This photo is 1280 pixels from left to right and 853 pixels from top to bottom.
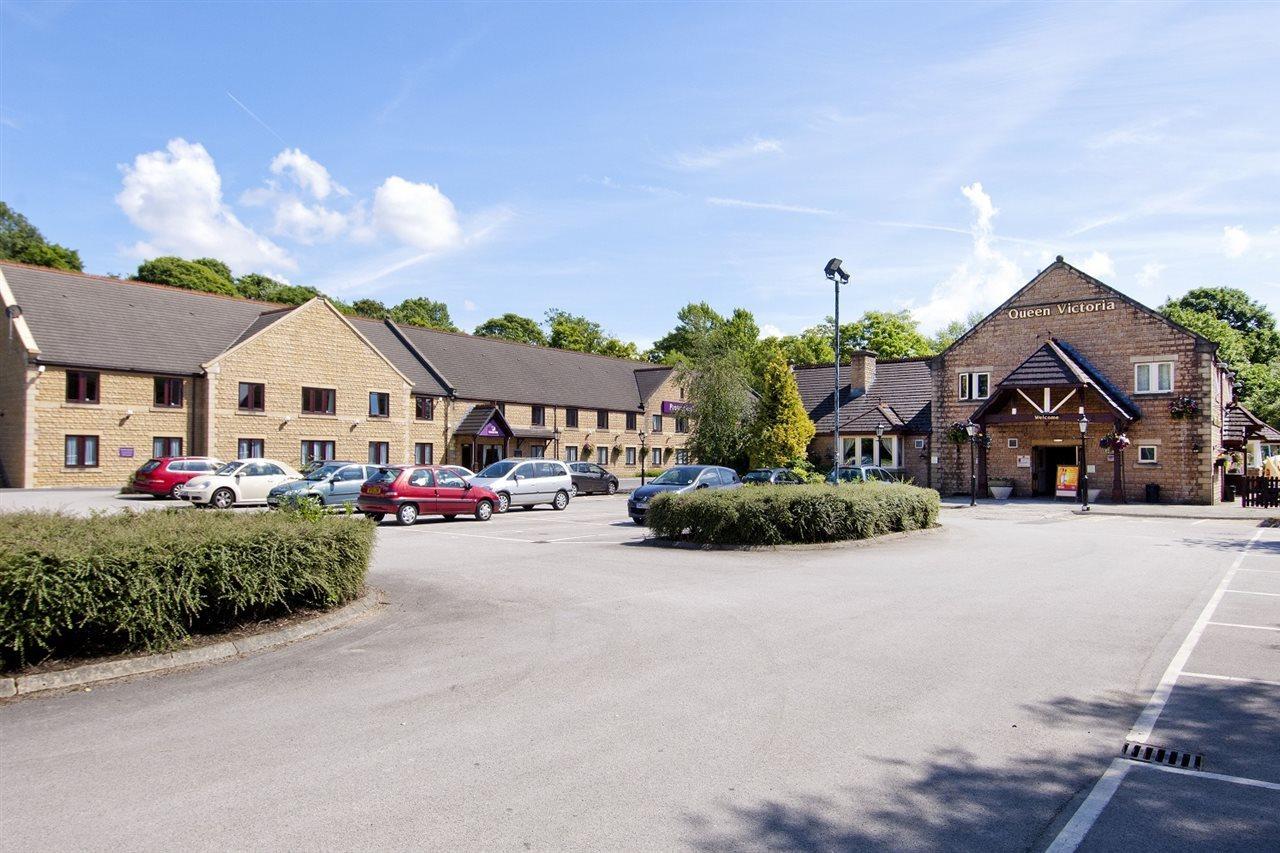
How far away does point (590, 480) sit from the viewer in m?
39.9

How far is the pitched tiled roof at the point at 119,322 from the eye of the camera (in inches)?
1457

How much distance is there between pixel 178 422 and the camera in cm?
3944

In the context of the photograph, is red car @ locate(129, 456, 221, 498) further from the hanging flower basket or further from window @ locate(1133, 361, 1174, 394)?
the hanging flower basket

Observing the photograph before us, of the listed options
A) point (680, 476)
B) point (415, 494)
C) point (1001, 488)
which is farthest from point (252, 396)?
point (1001, 488)

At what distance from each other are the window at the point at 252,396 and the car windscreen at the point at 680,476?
25.8 m

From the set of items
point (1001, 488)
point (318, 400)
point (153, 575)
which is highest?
point (318, 400)

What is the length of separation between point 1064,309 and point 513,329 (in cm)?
6611

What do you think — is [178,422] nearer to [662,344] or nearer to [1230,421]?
[1230,421]

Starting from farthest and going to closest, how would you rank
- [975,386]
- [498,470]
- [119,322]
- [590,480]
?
[975,386] → [590,480] → [119,322] → [498,470]

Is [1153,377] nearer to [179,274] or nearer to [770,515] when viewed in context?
[770,515]

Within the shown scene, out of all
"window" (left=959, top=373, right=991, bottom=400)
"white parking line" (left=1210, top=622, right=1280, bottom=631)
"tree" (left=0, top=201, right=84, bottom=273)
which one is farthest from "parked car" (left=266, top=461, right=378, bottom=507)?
"tree" (left=0, top=201, right=84, bottom=273)

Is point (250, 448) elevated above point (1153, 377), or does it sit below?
below

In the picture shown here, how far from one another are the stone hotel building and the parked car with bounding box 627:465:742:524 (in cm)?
2061

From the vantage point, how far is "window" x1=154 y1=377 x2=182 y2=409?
127ft
